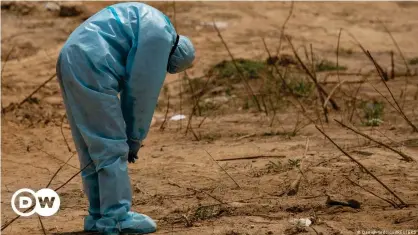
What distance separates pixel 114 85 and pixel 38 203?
1.24 meters

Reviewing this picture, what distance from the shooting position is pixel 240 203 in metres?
5.17

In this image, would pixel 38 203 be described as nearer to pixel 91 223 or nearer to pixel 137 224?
pixel 91 223

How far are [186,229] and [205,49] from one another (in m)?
5.55

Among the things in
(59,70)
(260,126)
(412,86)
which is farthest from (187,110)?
(59,70)

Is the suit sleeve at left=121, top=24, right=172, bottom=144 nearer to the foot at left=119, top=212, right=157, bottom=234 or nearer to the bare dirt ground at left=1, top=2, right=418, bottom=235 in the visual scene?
the foot at left=119, top=212, right=157, bottom=234

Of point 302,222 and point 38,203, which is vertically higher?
point 302,222

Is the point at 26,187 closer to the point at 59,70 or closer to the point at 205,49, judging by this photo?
the point at 59,70

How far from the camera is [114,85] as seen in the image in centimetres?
449

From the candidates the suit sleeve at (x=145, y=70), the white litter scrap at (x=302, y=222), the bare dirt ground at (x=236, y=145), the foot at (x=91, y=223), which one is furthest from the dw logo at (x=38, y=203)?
the white litter scrap at (x=302, y=222)

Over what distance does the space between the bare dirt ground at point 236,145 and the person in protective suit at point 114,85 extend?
1.45 feet

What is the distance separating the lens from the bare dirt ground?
5.02 metres

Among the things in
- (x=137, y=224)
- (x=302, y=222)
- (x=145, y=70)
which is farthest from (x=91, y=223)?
(x=302, y=222)

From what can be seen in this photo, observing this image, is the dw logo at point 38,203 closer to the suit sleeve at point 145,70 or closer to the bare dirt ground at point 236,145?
the bare dirt ground at point 236,145

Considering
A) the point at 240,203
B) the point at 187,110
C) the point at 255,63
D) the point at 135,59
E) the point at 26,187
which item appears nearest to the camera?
the point at 135,59
